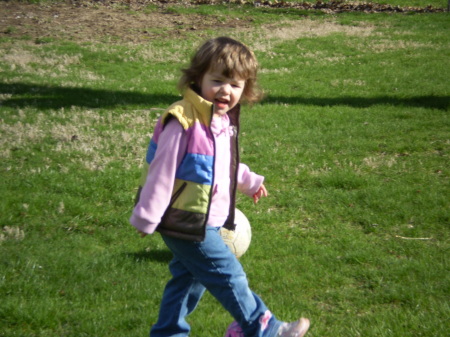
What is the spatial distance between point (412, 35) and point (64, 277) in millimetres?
17952

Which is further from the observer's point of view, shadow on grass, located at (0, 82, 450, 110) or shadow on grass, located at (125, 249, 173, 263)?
shadow on grass, located at (0, 82, 450, 110)

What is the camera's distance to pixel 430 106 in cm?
1212

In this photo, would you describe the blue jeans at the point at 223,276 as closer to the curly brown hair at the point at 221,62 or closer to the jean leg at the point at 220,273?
the jean leg at the point at 220,273

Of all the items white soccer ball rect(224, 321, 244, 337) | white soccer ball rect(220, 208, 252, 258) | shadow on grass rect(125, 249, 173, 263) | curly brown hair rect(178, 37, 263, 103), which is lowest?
shadow on grass rect(125, 249, 173, 263)

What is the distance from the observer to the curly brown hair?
375 centimetres

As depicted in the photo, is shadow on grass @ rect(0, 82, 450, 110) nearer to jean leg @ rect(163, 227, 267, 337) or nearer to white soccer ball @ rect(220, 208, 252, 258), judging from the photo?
white soccer ball @ rect(220, 208, 252, 258)

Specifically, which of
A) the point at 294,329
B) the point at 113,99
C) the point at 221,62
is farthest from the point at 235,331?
the point at 113,99

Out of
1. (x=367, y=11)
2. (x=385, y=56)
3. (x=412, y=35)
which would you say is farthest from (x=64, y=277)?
(x=367, y=11)

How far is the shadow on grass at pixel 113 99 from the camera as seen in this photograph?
464 inches

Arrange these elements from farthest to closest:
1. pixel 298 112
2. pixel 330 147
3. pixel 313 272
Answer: pixel 298 112
pixel 330 147
pixel 313 272

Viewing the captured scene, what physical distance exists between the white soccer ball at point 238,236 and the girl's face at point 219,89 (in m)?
1.83

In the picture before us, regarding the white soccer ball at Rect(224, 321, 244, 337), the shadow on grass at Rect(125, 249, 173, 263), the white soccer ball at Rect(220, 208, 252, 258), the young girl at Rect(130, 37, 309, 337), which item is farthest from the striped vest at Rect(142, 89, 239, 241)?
the shadow on grass at Rect(125, 249, 173, 263)

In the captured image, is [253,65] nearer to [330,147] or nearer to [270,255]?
[270,255]

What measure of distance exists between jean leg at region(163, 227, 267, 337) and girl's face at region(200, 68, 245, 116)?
0.84 metres
